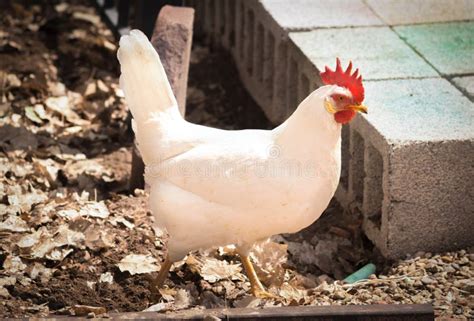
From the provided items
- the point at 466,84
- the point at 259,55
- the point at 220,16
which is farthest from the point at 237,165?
the point at 220,16

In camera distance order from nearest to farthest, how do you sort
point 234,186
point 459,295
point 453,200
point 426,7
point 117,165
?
point 234,186 → point 459,295 → point 453,200 → point 117,165 → point 426,7

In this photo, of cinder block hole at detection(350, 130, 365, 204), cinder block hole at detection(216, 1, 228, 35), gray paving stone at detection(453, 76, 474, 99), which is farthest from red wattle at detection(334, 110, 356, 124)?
cinder block hole at detection(216, 1, 228, 35)

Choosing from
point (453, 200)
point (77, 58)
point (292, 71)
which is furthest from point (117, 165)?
point (453, 200)

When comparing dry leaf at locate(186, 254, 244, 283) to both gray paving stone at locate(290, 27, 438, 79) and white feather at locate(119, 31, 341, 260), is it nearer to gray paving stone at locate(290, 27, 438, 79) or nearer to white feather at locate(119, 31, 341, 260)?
white feather at locate(119, 31, 341, 260)

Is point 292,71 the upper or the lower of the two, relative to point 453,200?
upper

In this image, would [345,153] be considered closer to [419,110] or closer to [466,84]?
[419,110]

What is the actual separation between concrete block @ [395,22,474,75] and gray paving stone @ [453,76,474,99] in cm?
7

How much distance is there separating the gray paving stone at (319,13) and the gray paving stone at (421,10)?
99 mm

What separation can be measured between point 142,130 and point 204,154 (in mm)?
354

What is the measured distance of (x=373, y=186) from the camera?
5.32 metres

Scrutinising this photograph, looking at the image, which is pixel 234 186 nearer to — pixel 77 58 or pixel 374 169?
pixel 374 169

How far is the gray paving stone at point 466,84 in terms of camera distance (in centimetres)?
563

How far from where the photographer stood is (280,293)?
15.9 ft

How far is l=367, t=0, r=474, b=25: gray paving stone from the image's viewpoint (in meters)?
6.74
